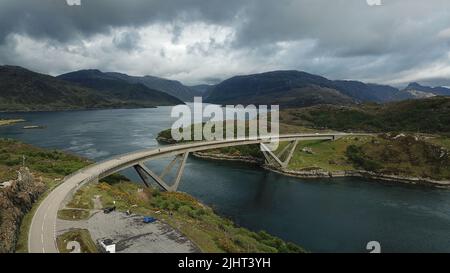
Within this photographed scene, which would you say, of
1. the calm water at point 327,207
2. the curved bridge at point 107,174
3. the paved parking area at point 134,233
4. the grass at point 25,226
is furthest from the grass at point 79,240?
the calm water at point 327,207

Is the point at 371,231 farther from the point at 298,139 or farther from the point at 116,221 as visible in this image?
the point at 298,139

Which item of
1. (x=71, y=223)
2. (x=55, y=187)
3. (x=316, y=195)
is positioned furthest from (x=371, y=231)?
(x=55, y=187)

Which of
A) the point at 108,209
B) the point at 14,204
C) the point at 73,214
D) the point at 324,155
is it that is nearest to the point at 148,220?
the point at 108,209

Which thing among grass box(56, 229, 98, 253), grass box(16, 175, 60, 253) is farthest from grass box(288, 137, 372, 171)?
grass box(56, 229, 98, 253)

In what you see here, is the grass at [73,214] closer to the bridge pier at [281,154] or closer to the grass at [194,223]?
the grass at [194,223]
